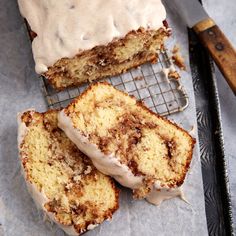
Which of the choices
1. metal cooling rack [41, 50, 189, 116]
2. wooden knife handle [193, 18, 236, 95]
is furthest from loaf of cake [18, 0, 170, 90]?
wooden knife handle [193, 18, 236, 95]

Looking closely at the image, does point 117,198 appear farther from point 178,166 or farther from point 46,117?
point 46,117

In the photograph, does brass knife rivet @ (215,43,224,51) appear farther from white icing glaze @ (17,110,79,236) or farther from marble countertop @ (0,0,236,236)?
white icing glaze @ (17,110,79,236)

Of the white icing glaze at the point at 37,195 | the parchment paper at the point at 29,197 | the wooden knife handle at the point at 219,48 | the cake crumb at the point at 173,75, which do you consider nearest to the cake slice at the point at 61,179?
the white icing glaze at the point at 37,195

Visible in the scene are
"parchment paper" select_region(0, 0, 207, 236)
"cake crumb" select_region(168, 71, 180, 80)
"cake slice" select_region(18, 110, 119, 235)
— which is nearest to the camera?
"cake slice" select_region(18, 110, 119, 235)

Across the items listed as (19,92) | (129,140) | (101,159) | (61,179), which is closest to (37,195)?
(61,179)

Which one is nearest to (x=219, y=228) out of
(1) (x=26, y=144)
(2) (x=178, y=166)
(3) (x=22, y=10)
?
(2) (x=178, y=166)

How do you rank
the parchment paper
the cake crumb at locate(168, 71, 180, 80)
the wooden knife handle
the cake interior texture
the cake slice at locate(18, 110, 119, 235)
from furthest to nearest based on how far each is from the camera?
the cake crumb at locate(168, 71, 180, 80) < the wooden knife handle < the cake interior texture < the parchment paper < the cake slice at locate(18, 110, 119, 235)

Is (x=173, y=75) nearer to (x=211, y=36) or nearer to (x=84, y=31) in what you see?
(x=211, y=36)
